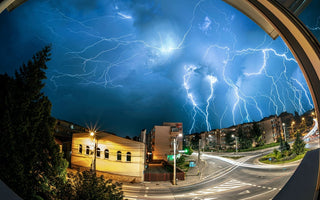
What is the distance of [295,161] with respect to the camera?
2141 cm

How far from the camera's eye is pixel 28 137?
519 cm

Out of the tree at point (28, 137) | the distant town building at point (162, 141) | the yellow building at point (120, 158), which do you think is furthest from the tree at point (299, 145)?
the tree at point (28, 137)

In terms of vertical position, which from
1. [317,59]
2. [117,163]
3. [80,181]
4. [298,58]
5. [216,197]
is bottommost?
[216,197]

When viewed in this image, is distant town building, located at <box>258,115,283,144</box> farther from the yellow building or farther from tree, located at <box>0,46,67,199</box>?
tree, located at <box>0,46,67,199</box>

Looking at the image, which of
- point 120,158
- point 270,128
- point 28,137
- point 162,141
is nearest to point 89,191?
point 28,137

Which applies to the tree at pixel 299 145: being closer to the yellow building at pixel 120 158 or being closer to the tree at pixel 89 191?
the yellow building at pixel 120 158

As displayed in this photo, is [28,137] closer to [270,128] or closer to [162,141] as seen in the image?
[162,141]

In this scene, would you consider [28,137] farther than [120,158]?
No

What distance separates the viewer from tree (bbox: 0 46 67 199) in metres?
4.68

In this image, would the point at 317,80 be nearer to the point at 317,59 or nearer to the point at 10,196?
the point at 317,59

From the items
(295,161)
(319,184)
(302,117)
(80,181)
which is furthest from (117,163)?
(302,117)

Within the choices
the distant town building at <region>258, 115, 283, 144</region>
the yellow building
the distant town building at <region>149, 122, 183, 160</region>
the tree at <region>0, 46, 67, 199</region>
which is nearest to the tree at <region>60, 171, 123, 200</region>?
the tree at <region>0, 46, 67, 199</region>

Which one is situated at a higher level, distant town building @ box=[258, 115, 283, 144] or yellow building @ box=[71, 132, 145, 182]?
distant town building @ box=[258, 115, 283, 144]

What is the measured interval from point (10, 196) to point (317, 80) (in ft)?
19.2
